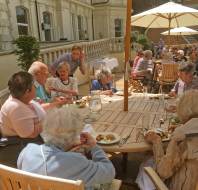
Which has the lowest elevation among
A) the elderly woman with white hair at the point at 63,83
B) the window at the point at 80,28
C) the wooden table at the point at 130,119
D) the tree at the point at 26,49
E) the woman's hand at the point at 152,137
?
the wooden table at the point at 130,119

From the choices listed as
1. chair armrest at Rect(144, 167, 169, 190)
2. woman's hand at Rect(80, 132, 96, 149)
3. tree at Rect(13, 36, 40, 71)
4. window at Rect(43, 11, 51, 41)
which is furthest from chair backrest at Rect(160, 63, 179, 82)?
window at Rect(43, 11, 51, 41)

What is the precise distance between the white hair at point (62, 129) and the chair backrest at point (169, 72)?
5486 millimetres

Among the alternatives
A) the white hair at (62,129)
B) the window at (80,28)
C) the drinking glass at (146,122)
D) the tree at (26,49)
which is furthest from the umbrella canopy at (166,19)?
the window at (80,28)

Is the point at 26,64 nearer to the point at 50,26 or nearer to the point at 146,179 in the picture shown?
the point at 146,179

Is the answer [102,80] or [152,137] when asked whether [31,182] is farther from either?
[102,80]

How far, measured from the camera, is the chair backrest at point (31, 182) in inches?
48.8

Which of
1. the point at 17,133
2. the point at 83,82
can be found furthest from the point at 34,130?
the point at 83,82

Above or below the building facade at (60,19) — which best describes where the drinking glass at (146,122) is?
below

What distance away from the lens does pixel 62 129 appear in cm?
155

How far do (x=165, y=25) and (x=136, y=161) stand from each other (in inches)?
132

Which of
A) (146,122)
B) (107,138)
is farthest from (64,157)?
(146,122)

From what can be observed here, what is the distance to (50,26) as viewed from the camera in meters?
11.2

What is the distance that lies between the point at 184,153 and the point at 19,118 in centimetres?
130

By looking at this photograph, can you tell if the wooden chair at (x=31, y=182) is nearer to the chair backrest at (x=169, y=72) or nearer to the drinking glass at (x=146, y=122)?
the drinking glass at (x=146, y=122)
